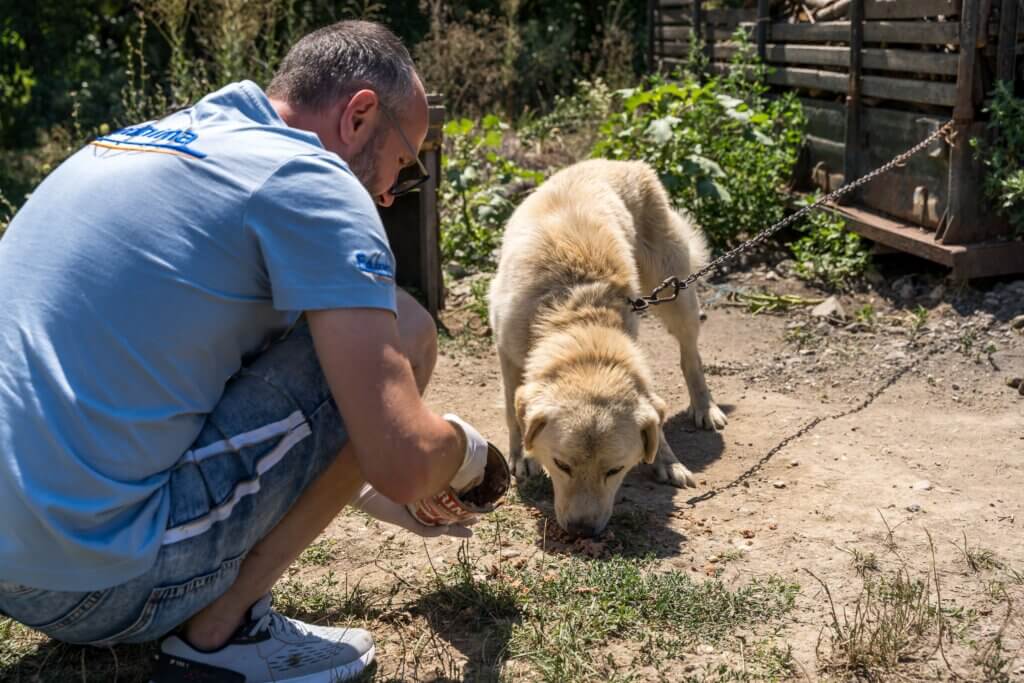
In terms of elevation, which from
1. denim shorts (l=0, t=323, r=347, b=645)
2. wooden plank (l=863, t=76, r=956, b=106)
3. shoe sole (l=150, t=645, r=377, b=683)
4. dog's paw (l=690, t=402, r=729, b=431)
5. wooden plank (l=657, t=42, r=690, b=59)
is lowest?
dog's paw (l=690, t=402, r=729, b=431)

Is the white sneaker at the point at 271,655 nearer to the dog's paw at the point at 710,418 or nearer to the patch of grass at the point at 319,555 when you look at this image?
the patch of grass at the point at 319,555

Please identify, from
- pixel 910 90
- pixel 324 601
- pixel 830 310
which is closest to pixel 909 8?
pixel 910 90

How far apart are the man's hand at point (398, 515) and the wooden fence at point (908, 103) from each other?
4.34 meters

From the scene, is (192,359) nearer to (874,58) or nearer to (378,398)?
(378,398)

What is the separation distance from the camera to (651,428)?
4039 millimetres

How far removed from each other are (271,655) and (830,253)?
572 cm

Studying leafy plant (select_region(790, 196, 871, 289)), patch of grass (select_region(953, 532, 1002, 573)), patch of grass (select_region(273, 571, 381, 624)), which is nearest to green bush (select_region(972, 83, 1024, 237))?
leafy plant (select_region(790, 196, 871, 289))

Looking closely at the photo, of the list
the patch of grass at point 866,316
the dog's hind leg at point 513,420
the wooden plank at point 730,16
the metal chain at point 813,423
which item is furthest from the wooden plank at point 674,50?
the dog's hind leg at point 513,420

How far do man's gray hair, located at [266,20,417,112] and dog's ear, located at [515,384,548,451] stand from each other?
5.56 feet

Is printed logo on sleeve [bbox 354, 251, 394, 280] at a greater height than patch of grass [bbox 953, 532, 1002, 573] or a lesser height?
greater

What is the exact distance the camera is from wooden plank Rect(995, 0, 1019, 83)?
5848 millimetres

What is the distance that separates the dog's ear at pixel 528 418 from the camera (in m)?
3.94

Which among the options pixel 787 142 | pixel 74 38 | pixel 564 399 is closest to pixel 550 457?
pixel 564 399

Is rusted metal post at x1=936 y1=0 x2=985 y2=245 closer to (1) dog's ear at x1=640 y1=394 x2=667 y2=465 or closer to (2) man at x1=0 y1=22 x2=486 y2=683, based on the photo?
(1) dog's ear at x1=640 y1=394 x2=667 y2=465
